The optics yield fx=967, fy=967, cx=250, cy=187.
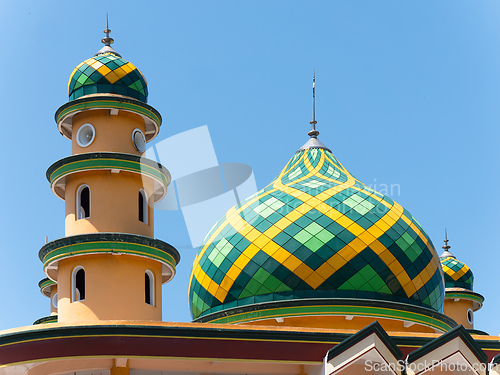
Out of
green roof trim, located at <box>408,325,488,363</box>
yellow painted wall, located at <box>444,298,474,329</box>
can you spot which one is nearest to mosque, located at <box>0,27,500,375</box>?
Result: green roof trim, located at <box>408,325,488,363</box>

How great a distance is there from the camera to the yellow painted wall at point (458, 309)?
25.5 m

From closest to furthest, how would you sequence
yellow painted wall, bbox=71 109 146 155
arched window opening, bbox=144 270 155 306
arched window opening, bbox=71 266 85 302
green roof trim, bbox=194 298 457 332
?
arched window opening, bbox=71 266 85 302 → arched window opening, bbox=144 270 155 306 → yellow painted wall, bbox=71 109 146 155 → green roof trim, bbox=194 298 457 332

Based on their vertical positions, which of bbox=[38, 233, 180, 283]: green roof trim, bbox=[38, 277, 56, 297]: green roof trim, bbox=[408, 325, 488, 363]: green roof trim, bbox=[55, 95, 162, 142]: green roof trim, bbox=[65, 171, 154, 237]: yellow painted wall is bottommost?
bbox=[408, 325, 488, 363]: green roof trim

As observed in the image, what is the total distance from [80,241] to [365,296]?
18.9ft

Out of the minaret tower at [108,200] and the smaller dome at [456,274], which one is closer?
the minaret tower at [108,200]

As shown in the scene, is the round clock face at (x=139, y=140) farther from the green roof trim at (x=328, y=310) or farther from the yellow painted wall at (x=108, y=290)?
the green roof trim at (x=328, y=310)

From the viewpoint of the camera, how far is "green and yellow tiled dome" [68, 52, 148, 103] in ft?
60.0

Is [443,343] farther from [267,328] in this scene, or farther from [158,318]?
[158,318]

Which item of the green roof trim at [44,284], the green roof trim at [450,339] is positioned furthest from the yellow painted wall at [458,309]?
the green roof trim at [450,339]

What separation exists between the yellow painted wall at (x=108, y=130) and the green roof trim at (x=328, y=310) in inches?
146

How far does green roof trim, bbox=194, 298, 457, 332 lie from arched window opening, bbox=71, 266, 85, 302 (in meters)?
3.45

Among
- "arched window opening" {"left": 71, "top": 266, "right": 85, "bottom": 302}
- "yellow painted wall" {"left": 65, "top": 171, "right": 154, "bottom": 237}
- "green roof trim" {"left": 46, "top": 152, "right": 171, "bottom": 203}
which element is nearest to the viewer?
"arched window opening" {"left": 71, "top": 266, "right": 85, "bottom": 302}

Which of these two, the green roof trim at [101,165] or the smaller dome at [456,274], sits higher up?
the smaller dome at [456,274]

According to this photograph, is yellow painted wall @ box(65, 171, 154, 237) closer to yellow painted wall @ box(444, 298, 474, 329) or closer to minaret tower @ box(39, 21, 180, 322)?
minaret tower @ box(39, 21, 180, 322)
